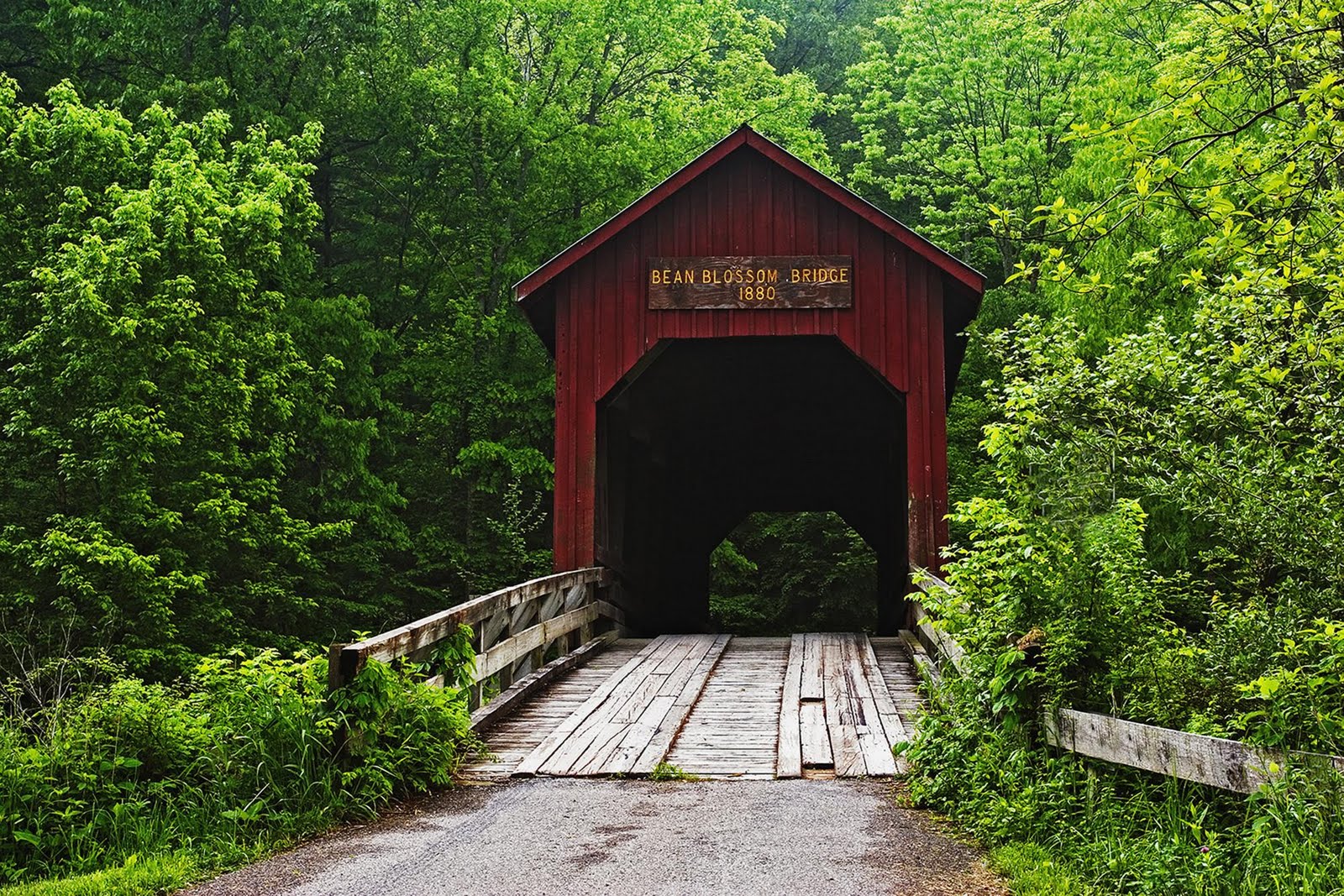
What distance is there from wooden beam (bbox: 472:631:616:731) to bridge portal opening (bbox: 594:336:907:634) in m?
2.12

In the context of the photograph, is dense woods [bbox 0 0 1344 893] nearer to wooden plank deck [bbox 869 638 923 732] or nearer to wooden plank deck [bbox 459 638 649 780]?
wooden plank deck [bbox 459 638 649 780]

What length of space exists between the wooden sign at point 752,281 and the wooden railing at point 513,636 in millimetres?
2674

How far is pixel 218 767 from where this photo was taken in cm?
508

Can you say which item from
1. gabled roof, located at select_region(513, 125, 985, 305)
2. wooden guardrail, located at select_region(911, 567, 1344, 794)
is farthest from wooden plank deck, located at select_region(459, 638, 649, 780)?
gabled roof, located at select_region(513, 125, 985, 305)

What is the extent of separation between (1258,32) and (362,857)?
510 cm

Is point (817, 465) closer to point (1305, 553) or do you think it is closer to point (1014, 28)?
point (1014, 28)

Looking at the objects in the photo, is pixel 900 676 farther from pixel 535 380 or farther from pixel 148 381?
pixel 535 380

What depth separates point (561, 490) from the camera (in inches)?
430

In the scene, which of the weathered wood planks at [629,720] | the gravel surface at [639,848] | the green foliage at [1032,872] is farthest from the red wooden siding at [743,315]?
the green foliage at [1032,872]

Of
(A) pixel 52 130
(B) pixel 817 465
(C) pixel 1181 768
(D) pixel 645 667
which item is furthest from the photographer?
(B) pixel 817 465

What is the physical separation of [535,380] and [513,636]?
11.8 m

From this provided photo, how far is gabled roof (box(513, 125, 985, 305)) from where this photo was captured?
10.4 meters

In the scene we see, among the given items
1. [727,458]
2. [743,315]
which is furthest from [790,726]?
[727,458]

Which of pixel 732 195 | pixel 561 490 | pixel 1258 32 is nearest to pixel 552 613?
pixel 561 490
